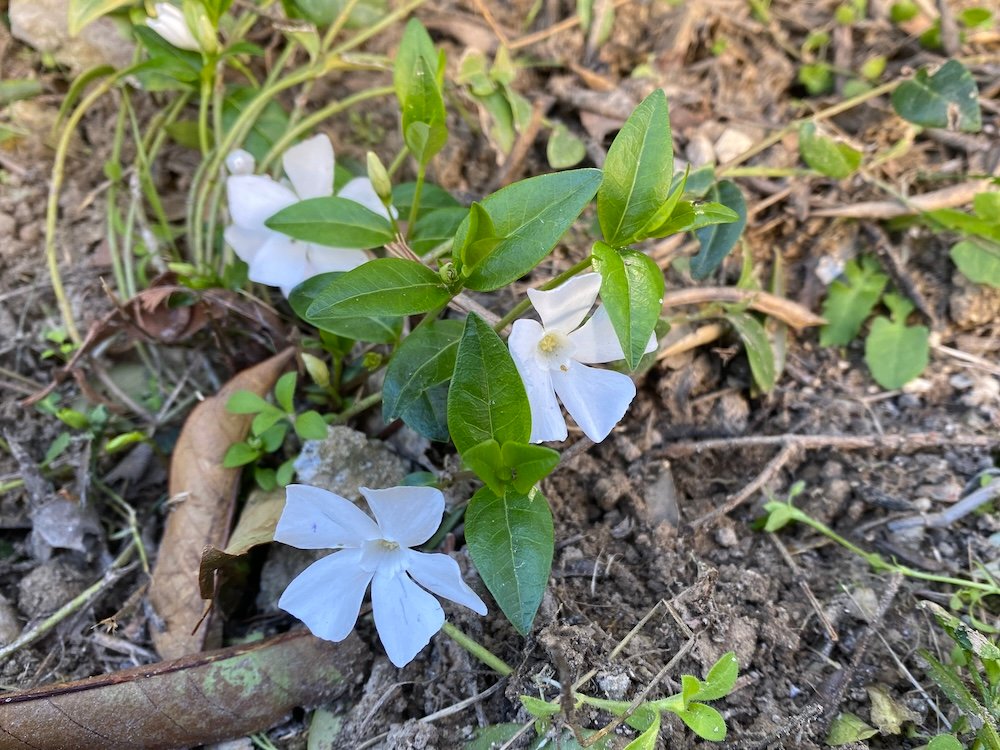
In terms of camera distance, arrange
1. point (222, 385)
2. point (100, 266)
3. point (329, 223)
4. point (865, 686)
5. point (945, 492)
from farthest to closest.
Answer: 1. point (100, 266)
2. point (222, 385)
3. point (945, 492)
4. point (329, 223)
5. point (865, 686)

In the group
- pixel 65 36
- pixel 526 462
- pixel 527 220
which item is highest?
pixel 65 36

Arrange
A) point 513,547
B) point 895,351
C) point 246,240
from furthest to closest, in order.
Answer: point 895,351, point 246,240, point 513,547

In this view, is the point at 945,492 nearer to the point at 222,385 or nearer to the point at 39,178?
the point at 222,385

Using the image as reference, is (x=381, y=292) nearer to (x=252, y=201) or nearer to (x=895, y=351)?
(x=252, y=201)

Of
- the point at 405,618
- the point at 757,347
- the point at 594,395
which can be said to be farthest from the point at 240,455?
the point at 757,347

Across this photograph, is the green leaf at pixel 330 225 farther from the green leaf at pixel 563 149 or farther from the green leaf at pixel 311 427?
the green leaf at pixel 563 149

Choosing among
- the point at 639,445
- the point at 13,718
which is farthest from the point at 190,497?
the point at 639,445

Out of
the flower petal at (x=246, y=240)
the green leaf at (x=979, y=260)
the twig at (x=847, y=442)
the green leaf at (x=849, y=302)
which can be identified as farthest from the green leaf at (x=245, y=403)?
the green leaf at (x=979, y=260)
